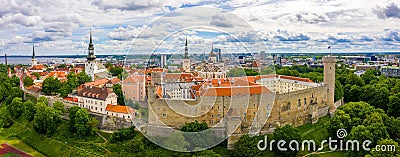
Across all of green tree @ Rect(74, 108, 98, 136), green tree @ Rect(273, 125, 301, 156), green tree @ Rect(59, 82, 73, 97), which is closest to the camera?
green tree @ Rect(273, 125, 301, 156)

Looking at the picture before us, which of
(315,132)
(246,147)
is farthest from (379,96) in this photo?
(246,147)

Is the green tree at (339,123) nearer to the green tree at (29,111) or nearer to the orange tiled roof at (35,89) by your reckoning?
the green tree at (29,111)

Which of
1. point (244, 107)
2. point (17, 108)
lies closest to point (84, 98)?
point (17, 108)

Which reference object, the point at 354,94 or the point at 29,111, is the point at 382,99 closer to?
the point at 354,94

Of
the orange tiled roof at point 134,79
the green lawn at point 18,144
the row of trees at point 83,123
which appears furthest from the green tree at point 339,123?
the green lawn at point 18,144

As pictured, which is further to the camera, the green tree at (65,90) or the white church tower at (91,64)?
the white church tower at (91,64)

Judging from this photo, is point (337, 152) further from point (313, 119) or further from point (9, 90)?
point (9, 90)

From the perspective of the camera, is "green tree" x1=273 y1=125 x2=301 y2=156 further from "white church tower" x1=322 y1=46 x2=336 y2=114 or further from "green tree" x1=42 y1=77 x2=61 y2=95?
"green tree" x1=42 y1=77 x2=61 y2=95

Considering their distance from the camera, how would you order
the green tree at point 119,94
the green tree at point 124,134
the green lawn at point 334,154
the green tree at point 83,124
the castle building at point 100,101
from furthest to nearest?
the green tree at point 119,94, the castle building at point 100,101, the green tree at point 83,124, the green tree at point 124,134, the green lawn at point 334,154

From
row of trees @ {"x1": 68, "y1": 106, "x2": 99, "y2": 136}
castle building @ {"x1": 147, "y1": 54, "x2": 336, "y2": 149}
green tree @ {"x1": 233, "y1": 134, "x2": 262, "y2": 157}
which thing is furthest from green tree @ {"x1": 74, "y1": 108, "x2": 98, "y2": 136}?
green tree @ {"x1": 233, "y1": 134, "x2": 262, "y2": 157}

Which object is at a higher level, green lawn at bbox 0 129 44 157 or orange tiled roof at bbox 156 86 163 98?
orange tiled roof at bbox 156 86 163 98
